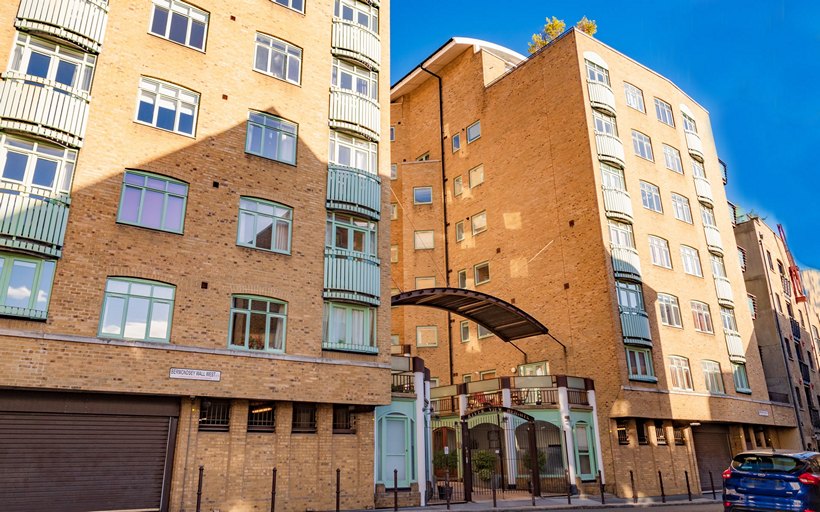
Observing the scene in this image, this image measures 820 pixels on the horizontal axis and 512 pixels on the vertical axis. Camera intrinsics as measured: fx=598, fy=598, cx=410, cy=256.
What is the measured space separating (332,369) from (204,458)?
4505 mm

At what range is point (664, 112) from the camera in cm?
3609

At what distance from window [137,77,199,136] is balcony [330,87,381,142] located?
4.99 meters

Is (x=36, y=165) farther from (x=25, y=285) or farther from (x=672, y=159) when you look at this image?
(x=672, y=159)

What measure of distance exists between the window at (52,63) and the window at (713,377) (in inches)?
1184

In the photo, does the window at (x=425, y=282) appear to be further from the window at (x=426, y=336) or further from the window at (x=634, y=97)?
the window at (x=634, y=97)

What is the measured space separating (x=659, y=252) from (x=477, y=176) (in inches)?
456

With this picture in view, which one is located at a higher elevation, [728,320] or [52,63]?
[52,63]

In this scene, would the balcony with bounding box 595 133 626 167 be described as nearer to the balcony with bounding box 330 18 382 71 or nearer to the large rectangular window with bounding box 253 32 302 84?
the balcony with bounding box 330 18 382 71

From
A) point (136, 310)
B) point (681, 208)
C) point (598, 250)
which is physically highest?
point (681, 208)

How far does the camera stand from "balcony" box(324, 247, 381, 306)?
19.9 metres

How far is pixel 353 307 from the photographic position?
20.3 m

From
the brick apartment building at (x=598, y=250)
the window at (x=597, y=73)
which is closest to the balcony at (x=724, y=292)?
the brick apartment building at (x=598, y=250)

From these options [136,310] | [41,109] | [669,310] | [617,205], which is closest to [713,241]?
[669,310]

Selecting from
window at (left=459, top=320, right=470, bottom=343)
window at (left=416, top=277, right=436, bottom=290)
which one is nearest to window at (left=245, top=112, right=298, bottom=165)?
window at (left=459, top=320, right=470, bottom=343)
